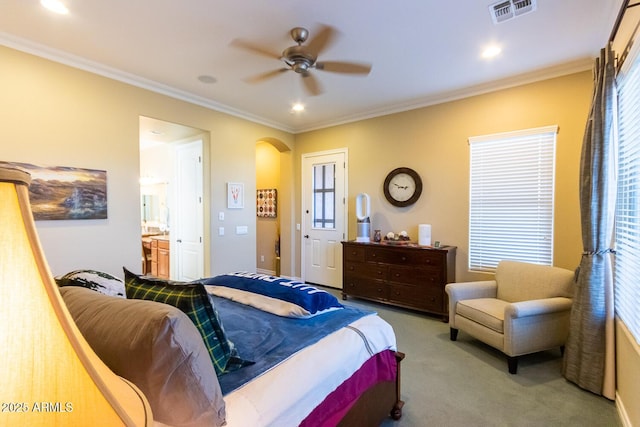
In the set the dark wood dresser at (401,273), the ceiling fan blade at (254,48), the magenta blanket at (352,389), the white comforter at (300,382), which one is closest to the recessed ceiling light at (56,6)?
the ceiling fan blade at (254,48)

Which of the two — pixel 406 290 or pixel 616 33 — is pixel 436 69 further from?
pixel 406 290

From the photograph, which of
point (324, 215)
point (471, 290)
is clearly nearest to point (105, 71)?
point (324, 215)

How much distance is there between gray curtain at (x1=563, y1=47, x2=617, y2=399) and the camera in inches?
86.9

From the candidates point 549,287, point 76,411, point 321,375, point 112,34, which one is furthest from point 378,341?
point 112,34

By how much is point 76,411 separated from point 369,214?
14.3ft

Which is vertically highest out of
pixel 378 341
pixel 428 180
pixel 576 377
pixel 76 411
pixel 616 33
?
pixel 616 33

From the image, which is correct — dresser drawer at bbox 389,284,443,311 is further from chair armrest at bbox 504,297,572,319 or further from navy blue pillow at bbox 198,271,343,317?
navy blue pillow at bbox 198,271,343,317

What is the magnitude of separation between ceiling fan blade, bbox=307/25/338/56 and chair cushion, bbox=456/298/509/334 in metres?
2.85

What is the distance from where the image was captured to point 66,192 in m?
2.92

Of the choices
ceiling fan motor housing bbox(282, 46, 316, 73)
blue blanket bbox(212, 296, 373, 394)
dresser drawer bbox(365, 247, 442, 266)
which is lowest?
blue blanket bbox(212, 296, 373, 394)

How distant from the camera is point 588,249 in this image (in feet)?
7.64

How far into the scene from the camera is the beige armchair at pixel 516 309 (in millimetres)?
2520

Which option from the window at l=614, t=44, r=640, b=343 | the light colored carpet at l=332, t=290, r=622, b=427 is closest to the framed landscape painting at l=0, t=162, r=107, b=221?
the light colored carpet at l=332, t=290, r=622, b=427

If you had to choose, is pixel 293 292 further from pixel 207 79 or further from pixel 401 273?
pixel 207 79
